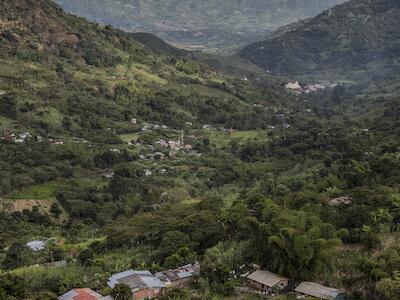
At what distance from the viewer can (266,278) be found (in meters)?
31.3

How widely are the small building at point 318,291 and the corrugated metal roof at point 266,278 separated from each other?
4.61 ft

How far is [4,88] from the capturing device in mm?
100688

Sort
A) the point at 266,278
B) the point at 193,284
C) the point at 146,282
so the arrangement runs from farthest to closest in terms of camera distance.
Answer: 1. the point at 193,284
2. the point at 146,282
3. the point at 266,278

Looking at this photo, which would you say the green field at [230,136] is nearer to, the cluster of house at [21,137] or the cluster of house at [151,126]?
the cluster of house at [151,126]

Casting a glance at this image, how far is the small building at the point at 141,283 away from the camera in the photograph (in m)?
31.8

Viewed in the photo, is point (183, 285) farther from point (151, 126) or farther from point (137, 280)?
point (151, 126)

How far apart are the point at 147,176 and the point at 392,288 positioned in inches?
2096

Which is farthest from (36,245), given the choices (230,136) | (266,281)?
(230,136)

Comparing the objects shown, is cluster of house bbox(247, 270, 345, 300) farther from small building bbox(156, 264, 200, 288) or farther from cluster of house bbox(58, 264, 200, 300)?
cluster of house bbox(58, 264, 200, 300)

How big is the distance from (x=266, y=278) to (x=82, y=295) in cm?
1009

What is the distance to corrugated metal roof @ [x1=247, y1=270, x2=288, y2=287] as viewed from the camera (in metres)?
30.8

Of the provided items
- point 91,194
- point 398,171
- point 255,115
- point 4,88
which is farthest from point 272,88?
point 398,171

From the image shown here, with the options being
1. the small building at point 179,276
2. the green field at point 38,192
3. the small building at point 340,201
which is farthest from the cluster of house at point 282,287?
the green field at point 38,192

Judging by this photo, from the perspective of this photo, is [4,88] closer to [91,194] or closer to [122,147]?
[122,147]
